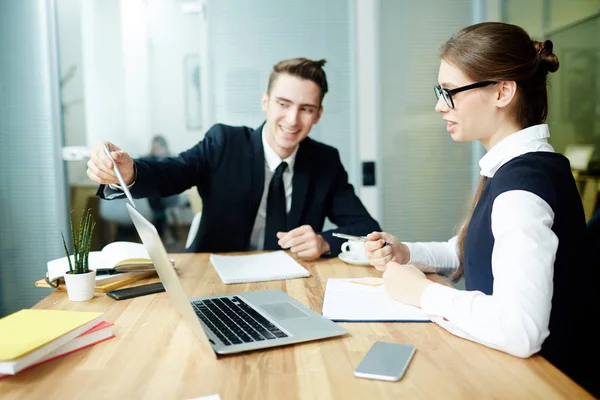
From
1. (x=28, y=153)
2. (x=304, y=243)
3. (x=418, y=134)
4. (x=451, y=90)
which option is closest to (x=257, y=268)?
(x=304, y=243)

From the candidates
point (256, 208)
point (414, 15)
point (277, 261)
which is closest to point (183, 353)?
point (277, 261)

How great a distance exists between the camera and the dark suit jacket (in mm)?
2254

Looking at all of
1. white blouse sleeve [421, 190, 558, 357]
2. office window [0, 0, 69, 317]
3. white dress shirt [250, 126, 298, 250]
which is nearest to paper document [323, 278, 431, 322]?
white blouse sleeve [421, 190, 558, 357]

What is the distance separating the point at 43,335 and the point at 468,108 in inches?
41.2

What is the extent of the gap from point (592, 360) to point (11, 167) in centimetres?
321

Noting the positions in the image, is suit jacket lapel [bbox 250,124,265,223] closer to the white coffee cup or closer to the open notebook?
the open notebook

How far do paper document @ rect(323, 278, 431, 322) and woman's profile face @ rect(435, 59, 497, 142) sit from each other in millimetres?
451

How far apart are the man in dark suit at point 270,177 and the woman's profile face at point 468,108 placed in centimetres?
87

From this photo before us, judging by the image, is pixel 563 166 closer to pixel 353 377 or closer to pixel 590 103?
pixel 353 377

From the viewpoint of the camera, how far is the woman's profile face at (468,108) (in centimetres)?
130

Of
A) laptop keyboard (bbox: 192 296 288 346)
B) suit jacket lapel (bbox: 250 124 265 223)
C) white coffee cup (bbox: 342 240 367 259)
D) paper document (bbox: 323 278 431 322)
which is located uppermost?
suit jacket lapel (bbox: 250 124 265 223)

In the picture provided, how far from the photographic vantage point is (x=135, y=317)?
47.1 inches

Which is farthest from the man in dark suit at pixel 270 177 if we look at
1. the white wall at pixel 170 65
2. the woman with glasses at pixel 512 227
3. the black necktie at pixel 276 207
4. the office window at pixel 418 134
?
the office window at pixel 418 134

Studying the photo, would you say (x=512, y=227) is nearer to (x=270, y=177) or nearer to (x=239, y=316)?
(x=239, y=316)
